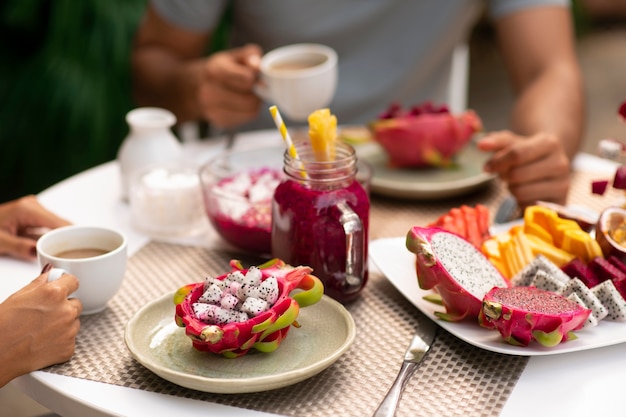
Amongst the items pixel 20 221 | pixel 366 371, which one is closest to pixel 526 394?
pixel 366 371

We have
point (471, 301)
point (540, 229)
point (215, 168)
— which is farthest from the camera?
point (215, 168)

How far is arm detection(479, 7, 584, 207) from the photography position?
55.9 inches

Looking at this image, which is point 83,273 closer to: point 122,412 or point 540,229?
point 122,412

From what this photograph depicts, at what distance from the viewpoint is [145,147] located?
4.83 ft

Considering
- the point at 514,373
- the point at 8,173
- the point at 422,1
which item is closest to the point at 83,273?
the point at 514,373

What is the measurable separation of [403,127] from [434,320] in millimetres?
555

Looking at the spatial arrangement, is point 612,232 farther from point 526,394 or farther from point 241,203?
point 241,203

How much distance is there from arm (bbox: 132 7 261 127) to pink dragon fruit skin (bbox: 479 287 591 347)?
2.68 ft

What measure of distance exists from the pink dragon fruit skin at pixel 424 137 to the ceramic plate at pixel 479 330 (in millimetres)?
386

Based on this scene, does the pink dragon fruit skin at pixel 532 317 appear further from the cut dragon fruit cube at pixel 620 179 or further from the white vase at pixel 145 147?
the white vase at pixel 145 147

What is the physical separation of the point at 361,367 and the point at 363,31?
1362 mm

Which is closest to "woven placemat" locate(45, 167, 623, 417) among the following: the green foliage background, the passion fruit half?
the passion fruit half

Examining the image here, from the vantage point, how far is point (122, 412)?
894 millimetres

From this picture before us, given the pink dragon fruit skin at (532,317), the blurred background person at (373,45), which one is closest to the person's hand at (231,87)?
the blurred background person at (373,45)
